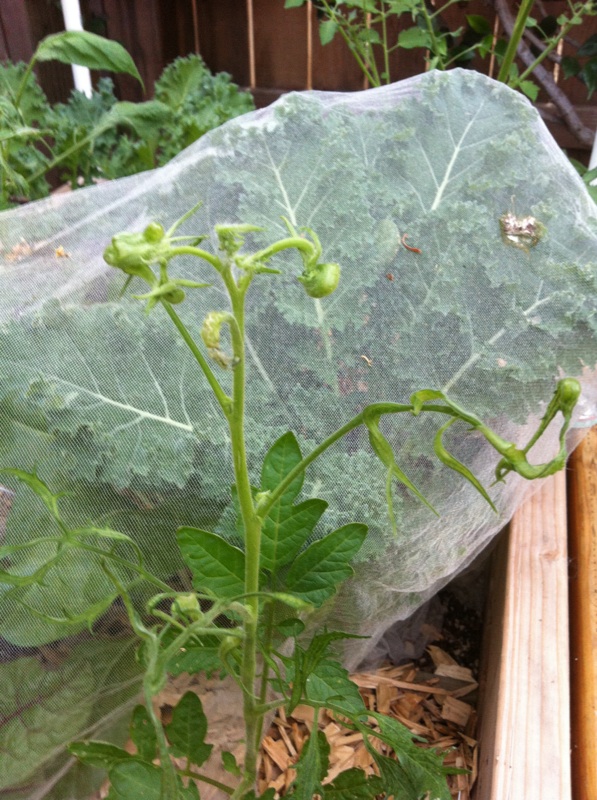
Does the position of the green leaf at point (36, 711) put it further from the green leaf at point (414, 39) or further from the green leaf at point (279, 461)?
the green leaf at point (414, 39)

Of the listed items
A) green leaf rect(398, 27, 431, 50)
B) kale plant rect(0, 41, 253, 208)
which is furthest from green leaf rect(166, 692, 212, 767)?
green leaf rect(398, 27, 431, 50)

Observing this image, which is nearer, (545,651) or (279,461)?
(279,461)

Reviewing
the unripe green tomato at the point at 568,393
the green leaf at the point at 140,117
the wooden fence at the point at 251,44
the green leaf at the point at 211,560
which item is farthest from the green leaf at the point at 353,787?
the wooden fence at the point at 251,44

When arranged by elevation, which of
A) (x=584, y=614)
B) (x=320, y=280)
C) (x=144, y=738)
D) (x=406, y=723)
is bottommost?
(x=406, y=723)

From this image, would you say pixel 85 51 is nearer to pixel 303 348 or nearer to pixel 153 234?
pixel 303 348

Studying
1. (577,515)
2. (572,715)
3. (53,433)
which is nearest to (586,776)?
(572,715)

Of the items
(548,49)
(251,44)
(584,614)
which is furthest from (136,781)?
(251,44)
